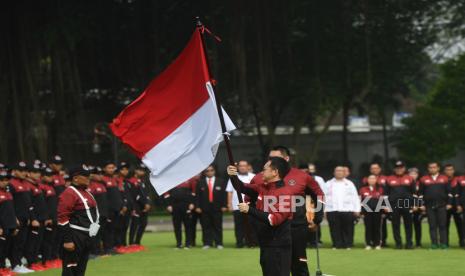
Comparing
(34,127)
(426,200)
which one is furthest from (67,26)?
(426,200)

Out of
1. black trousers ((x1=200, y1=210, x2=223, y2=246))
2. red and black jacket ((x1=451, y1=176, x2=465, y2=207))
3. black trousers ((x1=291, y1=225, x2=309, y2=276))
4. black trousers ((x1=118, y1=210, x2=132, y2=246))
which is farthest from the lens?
black trousers ((x1=200, y1=210, x2=223, y2=246))

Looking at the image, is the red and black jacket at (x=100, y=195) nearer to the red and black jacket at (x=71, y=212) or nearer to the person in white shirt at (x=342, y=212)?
the person in white shirt at (x=342, y=212)

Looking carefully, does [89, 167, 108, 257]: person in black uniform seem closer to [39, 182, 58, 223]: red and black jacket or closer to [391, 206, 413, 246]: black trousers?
[39, 182, 58, 223]: red and black jacket

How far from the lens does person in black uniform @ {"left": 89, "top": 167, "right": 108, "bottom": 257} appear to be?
70.4ft

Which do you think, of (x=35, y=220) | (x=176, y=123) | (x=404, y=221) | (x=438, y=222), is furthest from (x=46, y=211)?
(x=438, y=222)

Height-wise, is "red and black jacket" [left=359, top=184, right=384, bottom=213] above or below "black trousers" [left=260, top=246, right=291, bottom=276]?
above

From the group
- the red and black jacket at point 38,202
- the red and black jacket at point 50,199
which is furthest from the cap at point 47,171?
the red and black jacket at point 38,202

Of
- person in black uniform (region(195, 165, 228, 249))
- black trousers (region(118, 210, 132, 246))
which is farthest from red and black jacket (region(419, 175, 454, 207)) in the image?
black trousers (region(118, 210, 132, 246))

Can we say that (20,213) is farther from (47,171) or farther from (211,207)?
(211,207)

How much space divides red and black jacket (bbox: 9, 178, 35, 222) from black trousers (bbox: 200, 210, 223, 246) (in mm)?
6493

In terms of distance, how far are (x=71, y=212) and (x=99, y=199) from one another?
7.66m

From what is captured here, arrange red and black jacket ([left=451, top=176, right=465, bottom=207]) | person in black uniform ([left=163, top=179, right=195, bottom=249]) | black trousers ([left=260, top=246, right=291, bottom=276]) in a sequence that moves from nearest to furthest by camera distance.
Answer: black trousers ([left=260, top=246, right=291, bottom=276]), red and black jacket ([left=451, top=176, right=465, bottom=207]), person in black uniform ([left=163, top=179, right=195, bottom=249])

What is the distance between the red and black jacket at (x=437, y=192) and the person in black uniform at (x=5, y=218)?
32.0 feet

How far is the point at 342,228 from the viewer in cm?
2356
